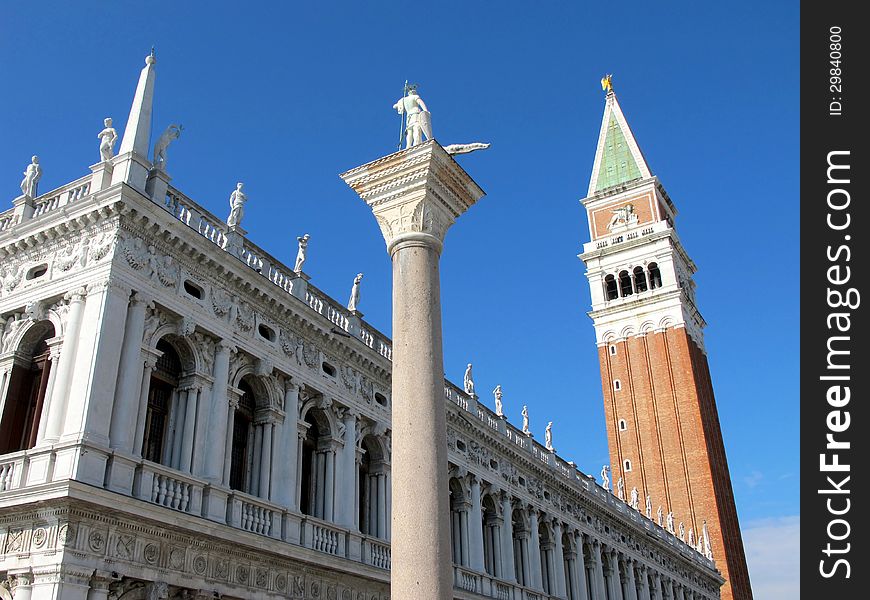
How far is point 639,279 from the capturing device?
2418 inches

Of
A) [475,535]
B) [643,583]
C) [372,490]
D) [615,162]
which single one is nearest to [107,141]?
[372,490]

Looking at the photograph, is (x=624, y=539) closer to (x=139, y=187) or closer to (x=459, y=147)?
(x=139, y=187)

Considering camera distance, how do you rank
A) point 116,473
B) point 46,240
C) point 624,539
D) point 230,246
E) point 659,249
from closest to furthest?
1. point 116,473
2. point 46,240
3. point 230,246
4. point 624,539
5. point 659,249

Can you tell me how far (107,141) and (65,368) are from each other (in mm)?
4919

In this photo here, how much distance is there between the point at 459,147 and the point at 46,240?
1017 cm

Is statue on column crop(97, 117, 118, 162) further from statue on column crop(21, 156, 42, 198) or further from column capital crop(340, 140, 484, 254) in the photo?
column capital crop(340, 140, 484, 254)

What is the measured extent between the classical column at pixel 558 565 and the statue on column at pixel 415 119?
23417 mm

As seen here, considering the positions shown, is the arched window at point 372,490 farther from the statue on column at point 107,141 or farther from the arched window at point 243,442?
the statue on column at point 107,141

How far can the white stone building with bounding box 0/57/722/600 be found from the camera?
13547 mm

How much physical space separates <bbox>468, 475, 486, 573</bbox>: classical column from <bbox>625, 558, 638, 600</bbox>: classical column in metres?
13.6
